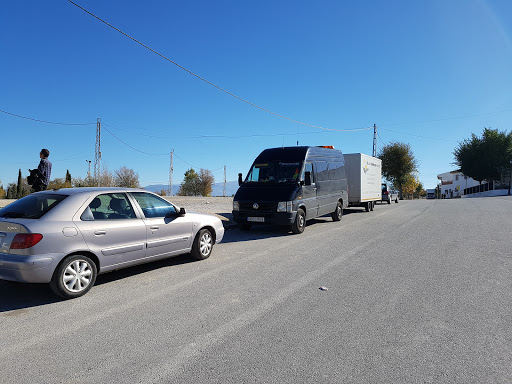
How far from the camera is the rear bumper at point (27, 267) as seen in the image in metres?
4.20

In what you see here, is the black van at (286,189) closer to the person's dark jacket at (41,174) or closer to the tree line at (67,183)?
the person's dark jacket at (41,174)

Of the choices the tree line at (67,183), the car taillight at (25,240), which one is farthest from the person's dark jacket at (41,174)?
the tree line at (67,183)

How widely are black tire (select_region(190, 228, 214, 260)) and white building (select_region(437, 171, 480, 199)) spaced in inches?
2943

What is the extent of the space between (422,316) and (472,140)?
5929 centimetres

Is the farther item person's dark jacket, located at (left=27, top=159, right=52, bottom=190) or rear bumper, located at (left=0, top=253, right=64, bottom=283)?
person's dark jacket, located at (left=27, top=159, right=52, bottom=190)

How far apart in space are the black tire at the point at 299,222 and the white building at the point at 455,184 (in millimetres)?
70668

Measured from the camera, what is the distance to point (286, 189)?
10086 mm

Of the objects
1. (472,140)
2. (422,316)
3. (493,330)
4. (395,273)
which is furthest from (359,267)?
(472,140)

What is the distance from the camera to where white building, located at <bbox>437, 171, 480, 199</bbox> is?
80137 millimetres

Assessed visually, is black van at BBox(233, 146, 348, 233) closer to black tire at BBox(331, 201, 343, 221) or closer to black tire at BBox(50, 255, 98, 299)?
black tire at BBox(331, 201, 343, 221)

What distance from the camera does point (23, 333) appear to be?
354 cm

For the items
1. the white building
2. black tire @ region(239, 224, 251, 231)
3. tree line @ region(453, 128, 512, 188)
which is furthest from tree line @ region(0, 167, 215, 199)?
the white building

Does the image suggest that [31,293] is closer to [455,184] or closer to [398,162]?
→ [398,162]

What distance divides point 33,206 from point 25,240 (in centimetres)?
73
